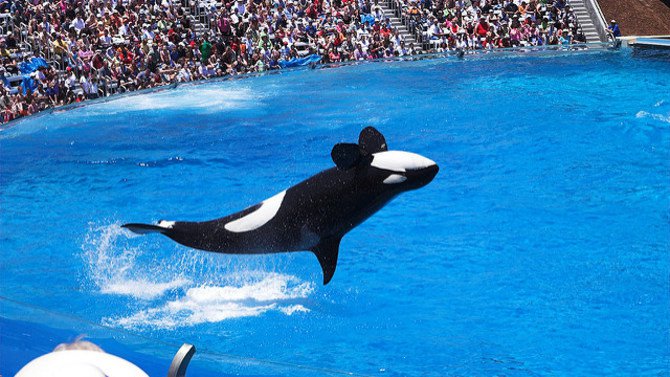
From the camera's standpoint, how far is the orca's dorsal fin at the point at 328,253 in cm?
638

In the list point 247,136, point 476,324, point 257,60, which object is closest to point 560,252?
point 476,324

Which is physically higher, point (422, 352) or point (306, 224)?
point (306, 224)

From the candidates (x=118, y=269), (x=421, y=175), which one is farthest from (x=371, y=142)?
(x=118, y=269)

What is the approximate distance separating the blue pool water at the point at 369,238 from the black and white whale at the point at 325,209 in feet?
3.11

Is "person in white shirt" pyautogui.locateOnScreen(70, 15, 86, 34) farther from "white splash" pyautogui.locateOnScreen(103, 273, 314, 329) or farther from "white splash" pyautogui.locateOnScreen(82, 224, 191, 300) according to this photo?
"white splash" pyautogui.locateOnScreen(103, 273, 314, 329)

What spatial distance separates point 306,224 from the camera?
636 cm

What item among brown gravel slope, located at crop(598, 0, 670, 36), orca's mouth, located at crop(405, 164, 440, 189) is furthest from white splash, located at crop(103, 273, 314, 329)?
brown gravel slope, located at crop(598, 0, 670, 36)

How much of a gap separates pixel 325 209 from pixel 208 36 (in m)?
18.2

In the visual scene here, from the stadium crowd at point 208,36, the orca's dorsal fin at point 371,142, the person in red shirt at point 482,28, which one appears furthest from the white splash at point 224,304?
the person in red shirt at point 482,28

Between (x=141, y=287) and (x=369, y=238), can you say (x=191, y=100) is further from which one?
(x=141, y=287)

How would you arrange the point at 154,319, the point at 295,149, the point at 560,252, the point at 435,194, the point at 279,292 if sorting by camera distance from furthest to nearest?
the point at 295,149
the point at 435,194
the point at 560,252
the point at 279,292
the point at 154,319

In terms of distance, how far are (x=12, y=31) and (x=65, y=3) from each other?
207 cm

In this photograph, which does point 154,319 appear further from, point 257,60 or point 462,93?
point 257,60

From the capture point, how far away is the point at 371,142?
6094mm
